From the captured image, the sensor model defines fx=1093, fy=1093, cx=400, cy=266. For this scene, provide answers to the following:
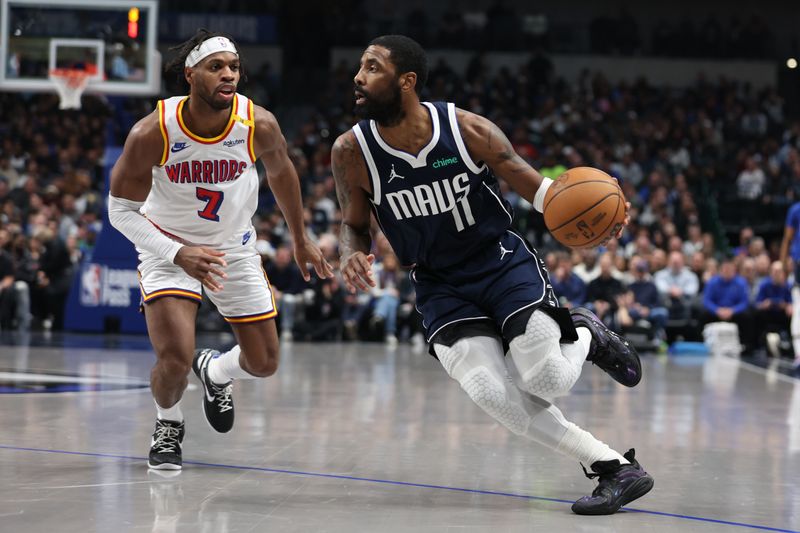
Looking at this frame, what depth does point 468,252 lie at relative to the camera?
203 inches

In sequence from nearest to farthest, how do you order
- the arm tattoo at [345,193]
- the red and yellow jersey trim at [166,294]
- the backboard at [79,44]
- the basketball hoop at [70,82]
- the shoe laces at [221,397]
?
1. the arm tattoo at [345,193]
2. the red and yellow jersey trim at [166,294]
3. the shoe laces at [221,397]
4. the basketball hoop at [70,82]
5. the backboard at [79,44]

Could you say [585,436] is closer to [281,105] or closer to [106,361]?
[106,361]

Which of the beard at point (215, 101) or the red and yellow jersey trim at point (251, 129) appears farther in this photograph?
the red and yellow jersey trim at point (251, 129)

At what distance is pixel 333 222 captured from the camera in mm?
17438

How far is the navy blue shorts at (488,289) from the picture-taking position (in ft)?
16.4

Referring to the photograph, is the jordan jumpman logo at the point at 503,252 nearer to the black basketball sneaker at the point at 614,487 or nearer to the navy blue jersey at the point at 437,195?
the navy blue jersey at the point at 437,195

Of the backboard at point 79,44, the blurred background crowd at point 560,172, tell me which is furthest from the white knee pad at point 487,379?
the backboard at point 79,44

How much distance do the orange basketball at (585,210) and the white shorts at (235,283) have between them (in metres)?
1.78

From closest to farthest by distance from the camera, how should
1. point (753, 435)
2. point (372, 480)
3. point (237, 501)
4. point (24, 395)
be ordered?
1. point (237, 501)
2. point (372, 480)
3. point (753, 435)
4. point (24, 395)

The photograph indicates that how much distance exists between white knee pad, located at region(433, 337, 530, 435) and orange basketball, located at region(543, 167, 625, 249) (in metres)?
0.62

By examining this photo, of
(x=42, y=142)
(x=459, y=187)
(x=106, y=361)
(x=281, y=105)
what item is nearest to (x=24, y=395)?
(x=106, y=361)

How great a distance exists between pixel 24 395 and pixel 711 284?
10.0m

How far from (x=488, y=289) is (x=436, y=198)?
0.49 m

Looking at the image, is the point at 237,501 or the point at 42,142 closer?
the point at 237,501
